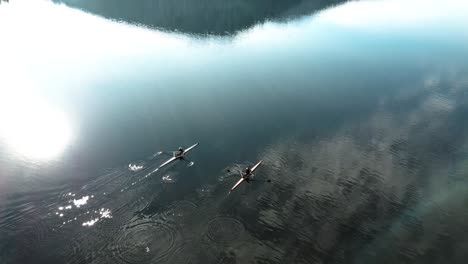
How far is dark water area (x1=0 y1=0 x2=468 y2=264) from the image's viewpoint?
Result: 2869cm

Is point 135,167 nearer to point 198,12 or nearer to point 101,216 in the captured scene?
point 101,216

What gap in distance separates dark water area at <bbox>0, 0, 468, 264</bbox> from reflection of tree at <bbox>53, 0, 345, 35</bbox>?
119ft

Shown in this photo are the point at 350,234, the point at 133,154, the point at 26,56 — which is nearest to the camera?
the point at 350,234

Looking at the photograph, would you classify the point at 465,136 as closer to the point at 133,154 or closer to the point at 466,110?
the point at 466,110

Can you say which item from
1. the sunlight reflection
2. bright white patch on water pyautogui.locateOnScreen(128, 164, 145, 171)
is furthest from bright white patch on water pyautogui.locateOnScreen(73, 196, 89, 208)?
the sunlight reflection

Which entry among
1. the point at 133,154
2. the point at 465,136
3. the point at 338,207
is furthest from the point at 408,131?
the point at 133,154

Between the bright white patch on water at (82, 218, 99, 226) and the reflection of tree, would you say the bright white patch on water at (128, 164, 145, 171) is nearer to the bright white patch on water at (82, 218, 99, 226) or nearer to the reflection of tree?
the bright white patch on water at (82, 218, 99, 226)

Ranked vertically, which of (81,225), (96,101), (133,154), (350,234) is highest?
(96,101)

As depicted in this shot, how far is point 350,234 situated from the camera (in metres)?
31.0

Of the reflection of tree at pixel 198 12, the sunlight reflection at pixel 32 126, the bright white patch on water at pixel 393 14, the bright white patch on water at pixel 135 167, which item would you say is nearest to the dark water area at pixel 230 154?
the sunlight reflection at pixel 32 126

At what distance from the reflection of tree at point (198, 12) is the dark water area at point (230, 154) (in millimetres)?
36399

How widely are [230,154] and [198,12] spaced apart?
4428 inches

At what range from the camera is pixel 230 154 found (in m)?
40.4

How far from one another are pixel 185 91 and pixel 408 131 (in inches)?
1411
